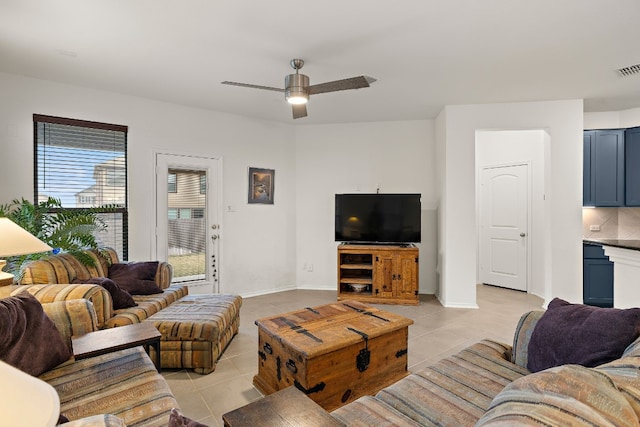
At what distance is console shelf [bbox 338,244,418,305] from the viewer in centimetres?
459

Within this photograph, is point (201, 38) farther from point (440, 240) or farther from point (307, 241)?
point (440, 240)

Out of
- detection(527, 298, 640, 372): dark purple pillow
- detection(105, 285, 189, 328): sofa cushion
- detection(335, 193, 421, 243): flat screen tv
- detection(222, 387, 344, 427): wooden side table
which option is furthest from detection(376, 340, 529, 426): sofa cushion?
detection(335, 193, 421, 243): flat screen tv

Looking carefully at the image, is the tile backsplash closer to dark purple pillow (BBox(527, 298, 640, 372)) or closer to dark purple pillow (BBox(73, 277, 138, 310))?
dark purple pillow (BBox(527, 298, 640, 372))

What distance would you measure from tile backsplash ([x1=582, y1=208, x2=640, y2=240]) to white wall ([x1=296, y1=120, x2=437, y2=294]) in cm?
211

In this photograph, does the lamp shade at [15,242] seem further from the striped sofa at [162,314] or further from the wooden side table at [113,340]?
the wooden side table at [113,340]

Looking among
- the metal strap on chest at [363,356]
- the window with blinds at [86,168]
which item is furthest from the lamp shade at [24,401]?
the window with blinds at [86,168]

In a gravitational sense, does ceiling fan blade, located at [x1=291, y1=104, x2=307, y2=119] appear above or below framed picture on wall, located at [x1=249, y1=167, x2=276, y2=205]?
above

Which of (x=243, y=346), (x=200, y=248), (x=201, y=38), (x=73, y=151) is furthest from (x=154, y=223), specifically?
(x=201, y=38)

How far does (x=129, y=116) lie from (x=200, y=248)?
1.91 meters

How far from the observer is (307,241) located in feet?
18.3

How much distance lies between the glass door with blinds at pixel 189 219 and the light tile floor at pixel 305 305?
32.0 inches

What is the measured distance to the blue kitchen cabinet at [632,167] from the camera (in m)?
4.29

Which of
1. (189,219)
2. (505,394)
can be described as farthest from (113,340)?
(189,219)

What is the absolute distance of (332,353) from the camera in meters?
2.08
